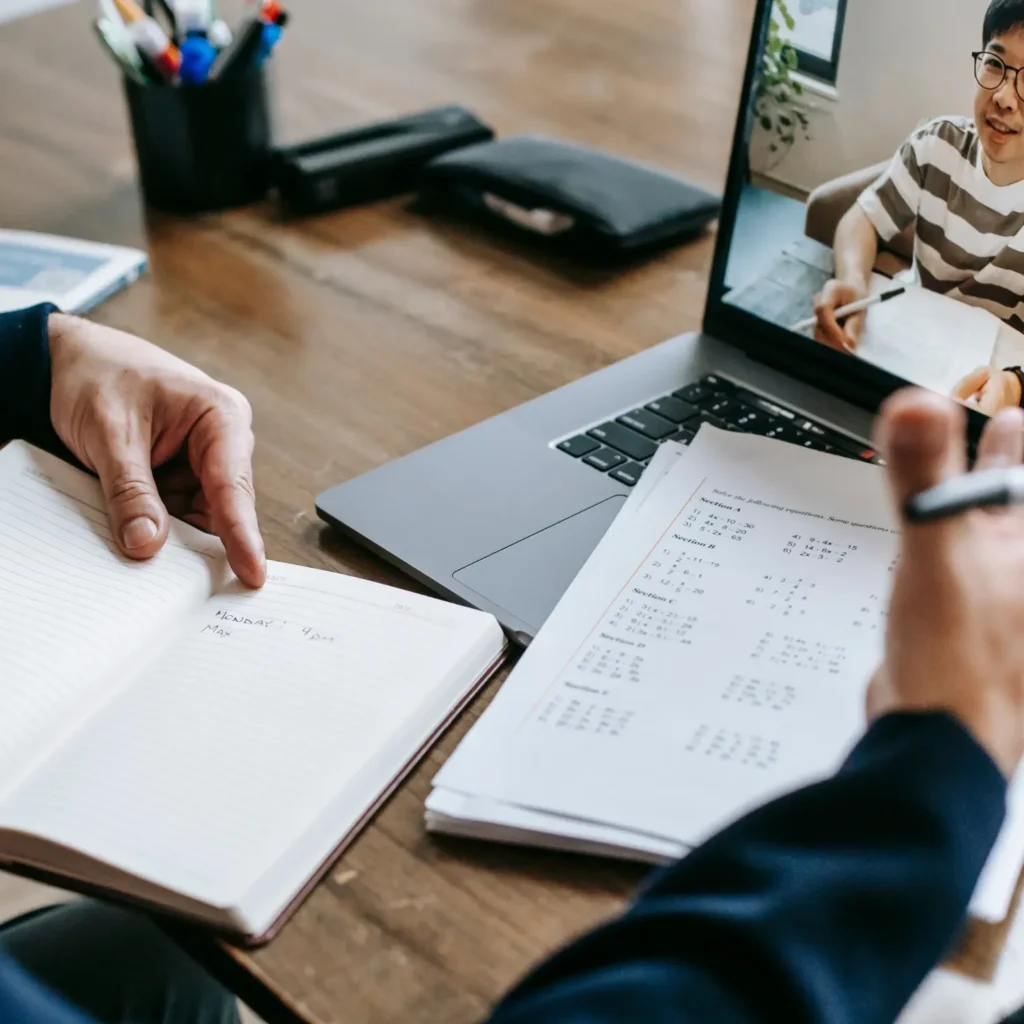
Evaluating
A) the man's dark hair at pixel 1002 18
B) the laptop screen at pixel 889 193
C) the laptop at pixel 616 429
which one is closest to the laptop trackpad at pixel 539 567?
the laptop at pixel 616 429

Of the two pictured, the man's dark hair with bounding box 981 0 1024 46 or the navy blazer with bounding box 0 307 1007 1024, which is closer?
the navy blazer with bounding box 0 307 1007 1024

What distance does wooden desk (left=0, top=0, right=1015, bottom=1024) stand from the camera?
1.62ft

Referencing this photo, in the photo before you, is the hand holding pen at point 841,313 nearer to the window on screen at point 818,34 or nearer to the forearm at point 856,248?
the forearm at point 856,248

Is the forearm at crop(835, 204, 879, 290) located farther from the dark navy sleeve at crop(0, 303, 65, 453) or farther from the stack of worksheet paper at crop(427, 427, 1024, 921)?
the dark navy sleeve at crop(0, 303, 65, 453)

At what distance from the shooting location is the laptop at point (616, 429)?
2.26 ft

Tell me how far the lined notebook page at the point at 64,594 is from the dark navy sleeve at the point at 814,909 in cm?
27

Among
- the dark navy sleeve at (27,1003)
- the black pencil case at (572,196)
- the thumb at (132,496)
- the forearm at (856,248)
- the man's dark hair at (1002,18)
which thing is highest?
the man's dark hair at (1002,18)

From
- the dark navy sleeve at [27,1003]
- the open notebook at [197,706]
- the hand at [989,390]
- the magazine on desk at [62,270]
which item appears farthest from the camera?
the magazine on desk at [62,270]

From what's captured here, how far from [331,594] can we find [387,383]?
0.28 m

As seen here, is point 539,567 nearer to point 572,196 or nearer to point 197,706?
point 197,706

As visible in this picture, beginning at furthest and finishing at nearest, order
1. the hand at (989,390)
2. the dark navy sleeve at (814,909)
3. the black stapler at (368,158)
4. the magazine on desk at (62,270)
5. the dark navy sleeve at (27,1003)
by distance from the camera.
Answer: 1. the black stapler at (368,158)
2. the magazine on desk at (62,270)
3. the hand at (989,390)
4. the dark navy sleeve at (27,1003)
5. the dark navy sleeve at (814,909)

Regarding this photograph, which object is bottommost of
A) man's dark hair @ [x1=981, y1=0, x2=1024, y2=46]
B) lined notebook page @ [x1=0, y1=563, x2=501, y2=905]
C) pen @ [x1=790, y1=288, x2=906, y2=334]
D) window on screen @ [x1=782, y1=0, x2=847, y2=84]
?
lined notebook page @ [x1=0, y1=563, x2=501, y2=905]

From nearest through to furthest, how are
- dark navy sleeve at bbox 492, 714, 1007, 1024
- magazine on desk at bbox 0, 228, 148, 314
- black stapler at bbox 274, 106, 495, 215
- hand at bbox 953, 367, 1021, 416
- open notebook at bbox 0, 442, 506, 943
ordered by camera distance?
dark navy sleeve at bbox 492, 714, 1007, 1024
open notebook at bbox 0, 442, 506, 943
hand at bbox 953, 367, 1021, 416
magazine on desk at bbox 0, 228, 148, 314
black stapler at bbox 274, 106, 495, 215

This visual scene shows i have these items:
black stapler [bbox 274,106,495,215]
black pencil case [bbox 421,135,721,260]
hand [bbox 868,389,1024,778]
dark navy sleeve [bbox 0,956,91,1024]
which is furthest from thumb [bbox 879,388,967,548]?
black stapler [bbox 274,106,495,215]
